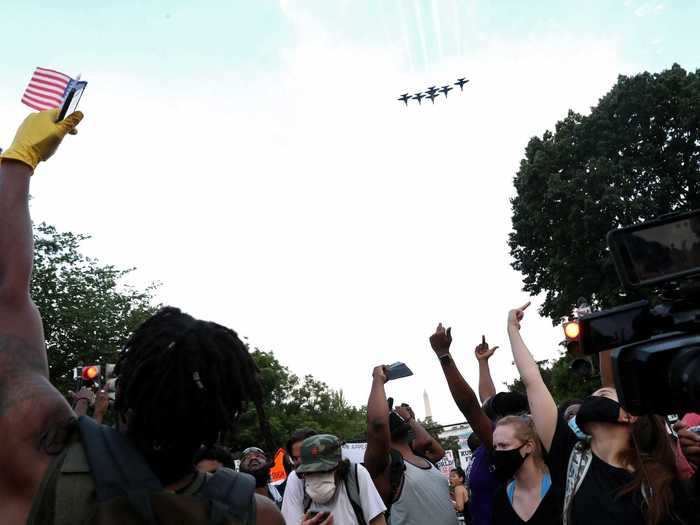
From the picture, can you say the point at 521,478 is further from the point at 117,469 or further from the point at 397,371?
the point at 117,469

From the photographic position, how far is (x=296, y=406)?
5294cm

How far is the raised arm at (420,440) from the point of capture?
557 cm

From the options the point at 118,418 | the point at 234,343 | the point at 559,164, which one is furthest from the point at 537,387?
the point at 559,164

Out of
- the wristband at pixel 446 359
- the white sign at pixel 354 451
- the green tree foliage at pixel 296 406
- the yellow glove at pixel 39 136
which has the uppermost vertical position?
the yellow glove at pixel 39 136

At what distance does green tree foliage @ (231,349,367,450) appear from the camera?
46.0m

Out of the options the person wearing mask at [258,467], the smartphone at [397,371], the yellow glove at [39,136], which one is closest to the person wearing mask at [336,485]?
the smartphone at [397,371]

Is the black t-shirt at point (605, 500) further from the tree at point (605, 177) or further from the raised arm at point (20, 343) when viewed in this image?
the tree at point (605, 177)

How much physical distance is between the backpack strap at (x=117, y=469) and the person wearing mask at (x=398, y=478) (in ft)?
9.49

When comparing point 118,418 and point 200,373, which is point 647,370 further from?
point 118,418

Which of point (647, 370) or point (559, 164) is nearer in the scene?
point (647, 370)

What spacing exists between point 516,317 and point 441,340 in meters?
1.31

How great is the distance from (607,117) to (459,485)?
70.1ft

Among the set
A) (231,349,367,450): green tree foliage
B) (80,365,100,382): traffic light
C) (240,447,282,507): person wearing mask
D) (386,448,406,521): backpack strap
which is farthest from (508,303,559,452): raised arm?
(231,349,367,450): green tree foliage

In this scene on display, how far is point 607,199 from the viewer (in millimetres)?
26406
